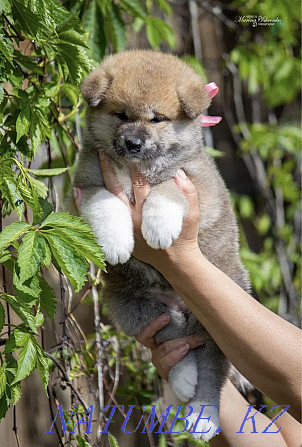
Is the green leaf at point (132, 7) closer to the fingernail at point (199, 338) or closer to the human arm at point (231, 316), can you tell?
the human arm at point (231, 316)

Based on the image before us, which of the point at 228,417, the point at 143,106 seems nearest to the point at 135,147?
the point at 143,106

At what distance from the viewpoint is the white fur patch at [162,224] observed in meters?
1.87

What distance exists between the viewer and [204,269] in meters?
1.92

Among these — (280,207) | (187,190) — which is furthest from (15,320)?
(280,207)

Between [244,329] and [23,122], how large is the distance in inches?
36.6

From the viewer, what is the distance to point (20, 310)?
5.04 ft

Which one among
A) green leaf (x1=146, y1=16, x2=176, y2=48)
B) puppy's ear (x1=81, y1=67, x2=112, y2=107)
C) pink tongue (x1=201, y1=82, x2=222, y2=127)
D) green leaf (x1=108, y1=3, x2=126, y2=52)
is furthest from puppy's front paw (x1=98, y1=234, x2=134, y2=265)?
green leaf (x1=146, y1=16, x2=176, y2=48)

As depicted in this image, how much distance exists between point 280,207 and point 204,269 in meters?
2.88

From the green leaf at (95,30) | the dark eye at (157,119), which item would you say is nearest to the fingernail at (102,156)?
the dark eye at (157,119)

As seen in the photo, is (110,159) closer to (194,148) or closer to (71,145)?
(194,148)

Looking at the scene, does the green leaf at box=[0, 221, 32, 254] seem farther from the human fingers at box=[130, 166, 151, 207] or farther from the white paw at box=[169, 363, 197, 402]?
the white paw at box=[169, 363, 197, 402]

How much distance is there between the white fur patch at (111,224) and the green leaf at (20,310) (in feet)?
1.20

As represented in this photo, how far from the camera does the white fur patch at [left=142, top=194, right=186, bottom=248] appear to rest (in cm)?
187

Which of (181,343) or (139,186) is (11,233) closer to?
(139,186)
